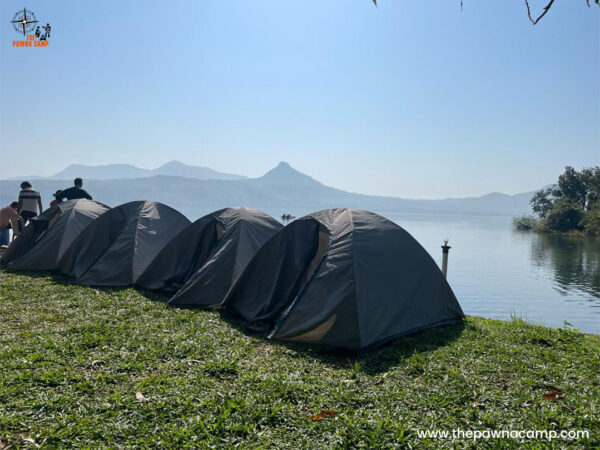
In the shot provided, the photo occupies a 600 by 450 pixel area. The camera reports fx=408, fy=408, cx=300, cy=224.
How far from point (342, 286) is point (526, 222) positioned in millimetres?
89651

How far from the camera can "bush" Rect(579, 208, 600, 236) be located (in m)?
57.1

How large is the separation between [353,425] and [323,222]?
3.94 m

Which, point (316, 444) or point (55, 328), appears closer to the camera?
point (316, 444)

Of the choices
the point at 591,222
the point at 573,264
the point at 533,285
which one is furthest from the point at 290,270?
the point at 591,222

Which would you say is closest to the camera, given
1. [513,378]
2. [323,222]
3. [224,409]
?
[224,409]

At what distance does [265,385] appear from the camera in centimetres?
482

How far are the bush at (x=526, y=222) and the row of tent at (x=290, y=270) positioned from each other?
82319mm

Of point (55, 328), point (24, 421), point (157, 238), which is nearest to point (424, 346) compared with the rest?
point (24, 421)

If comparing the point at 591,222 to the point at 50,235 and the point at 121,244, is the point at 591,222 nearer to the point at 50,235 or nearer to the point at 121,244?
the point at 121,244

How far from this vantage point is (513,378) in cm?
513

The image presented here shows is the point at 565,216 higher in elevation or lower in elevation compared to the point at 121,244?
lower

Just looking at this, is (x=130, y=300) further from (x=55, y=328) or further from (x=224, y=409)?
(x=224, y=409)

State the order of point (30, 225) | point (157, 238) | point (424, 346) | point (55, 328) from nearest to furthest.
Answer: point (424, 346)
point (55, 328)
point (157, 238)
point (30, 225)

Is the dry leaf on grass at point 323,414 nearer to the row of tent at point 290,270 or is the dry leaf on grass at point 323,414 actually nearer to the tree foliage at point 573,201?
the row of tent at point 290,270
